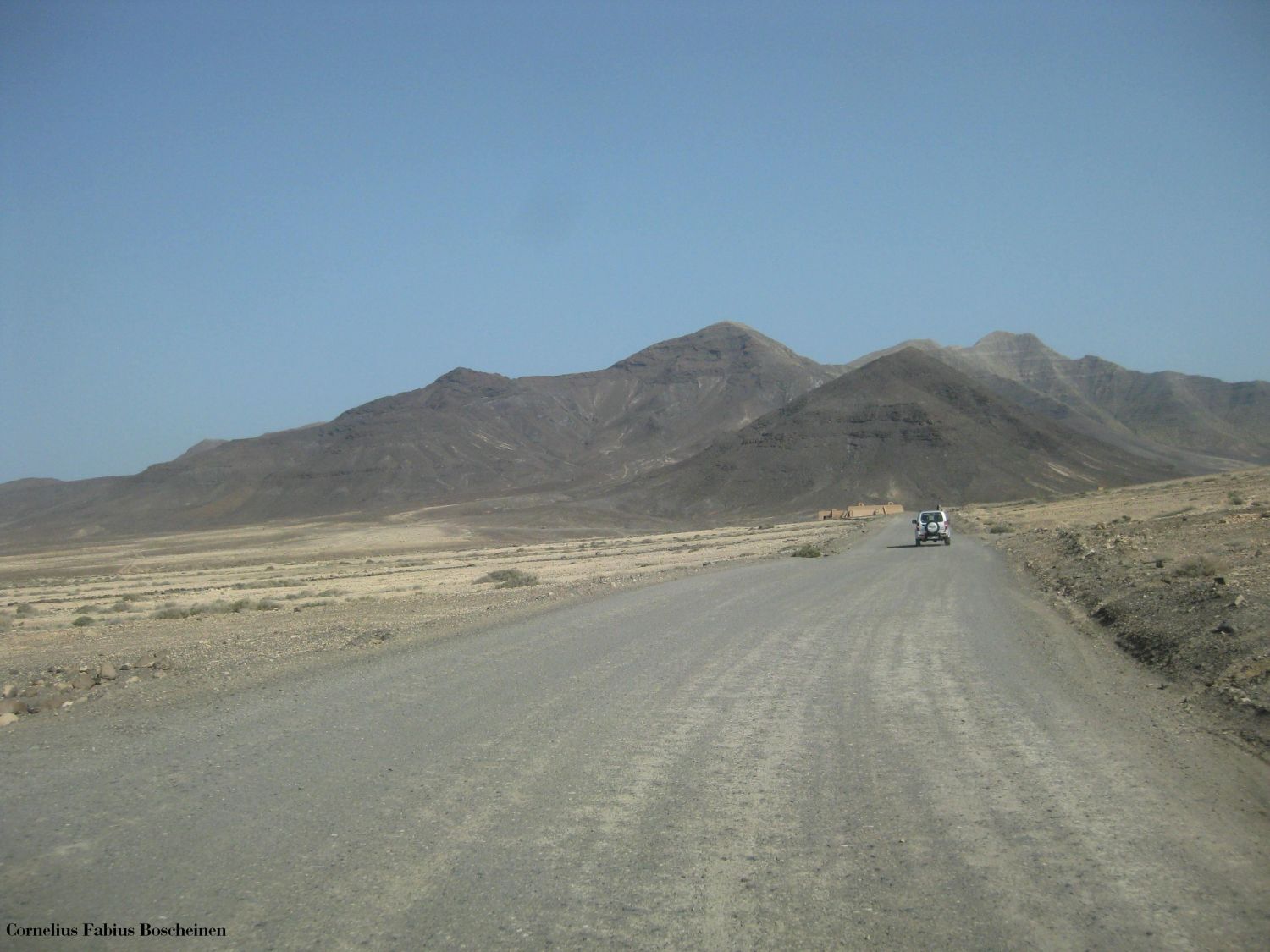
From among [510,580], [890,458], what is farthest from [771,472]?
[510,580]

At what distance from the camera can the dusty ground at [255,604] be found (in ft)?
47.0

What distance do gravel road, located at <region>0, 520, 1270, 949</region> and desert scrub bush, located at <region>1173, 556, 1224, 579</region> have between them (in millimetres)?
8179

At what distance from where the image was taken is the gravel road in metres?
5.09

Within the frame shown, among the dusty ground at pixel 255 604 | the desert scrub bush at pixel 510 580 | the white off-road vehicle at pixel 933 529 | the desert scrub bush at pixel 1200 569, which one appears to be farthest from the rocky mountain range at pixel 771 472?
the desert scrub bush at pixel 1200 569

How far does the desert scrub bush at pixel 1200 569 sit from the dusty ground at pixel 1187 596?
0.03 m

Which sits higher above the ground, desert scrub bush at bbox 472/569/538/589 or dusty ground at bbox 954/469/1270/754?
dusty ground at bbox 954/469/1270/754

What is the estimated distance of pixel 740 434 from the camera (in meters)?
162

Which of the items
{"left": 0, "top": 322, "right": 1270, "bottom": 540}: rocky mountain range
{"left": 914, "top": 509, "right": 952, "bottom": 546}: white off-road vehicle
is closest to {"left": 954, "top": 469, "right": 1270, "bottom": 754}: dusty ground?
{"left": 914, "top": 509, "right": 952, "bottom": 546}: white off-road vehicle

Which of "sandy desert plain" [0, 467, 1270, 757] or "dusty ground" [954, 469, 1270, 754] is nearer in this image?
"dusty ground" [954, 469, 1270, 754]

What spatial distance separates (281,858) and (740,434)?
15704cm

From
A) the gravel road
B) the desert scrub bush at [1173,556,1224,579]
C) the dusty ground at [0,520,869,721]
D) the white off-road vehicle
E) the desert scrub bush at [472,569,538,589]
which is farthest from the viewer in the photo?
the white off-road vehicle

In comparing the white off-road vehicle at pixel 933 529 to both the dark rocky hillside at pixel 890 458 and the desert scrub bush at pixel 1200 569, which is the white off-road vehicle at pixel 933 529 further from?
the dark rocky hillside at pixel 890 458

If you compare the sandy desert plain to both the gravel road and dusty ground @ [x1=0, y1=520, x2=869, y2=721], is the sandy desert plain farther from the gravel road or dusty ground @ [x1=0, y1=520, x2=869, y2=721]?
the gravel road

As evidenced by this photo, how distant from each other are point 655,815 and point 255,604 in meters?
29.0
